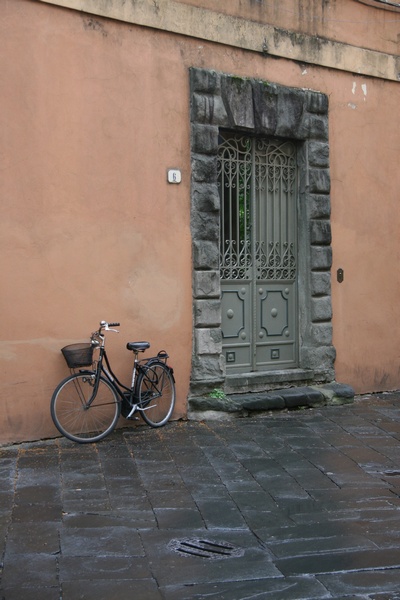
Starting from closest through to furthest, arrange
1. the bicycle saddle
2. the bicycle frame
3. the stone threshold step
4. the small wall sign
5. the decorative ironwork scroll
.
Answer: the bicycle frame, the bicycle saddle, the small wall sign, the stone threshold step, the decorative ironwork scroll

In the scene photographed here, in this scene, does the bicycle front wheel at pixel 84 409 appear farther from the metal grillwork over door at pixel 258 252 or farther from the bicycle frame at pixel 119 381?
the metal grillwork over door at pixel 258 252

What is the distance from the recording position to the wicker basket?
654 cm

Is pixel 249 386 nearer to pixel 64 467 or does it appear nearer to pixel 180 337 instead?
pixel 180 337

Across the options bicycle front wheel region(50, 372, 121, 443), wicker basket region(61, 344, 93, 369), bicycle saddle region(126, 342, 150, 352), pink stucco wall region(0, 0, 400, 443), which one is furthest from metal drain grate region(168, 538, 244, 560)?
bicycle saddle region(126, 342, 150, 352)

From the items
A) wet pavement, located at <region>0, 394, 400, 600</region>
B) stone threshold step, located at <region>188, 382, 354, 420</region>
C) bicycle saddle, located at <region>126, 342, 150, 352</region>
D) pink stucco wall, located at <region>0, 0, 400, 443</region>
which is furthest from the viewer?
stone threshold step, located at <region>188, 382, 354, 420</region>

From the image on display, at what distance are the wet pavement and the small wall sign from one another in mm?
2548

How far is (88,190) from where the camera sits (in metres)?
6.91

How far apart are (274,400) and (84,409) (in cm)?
221

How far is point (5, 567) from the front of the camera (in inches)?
157

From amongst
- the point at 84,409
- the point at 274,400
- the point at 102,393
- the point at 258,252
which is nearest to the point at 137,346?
the point at 102,393

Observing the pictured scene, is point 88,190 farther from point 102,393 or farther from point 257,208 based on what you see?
point 257,208

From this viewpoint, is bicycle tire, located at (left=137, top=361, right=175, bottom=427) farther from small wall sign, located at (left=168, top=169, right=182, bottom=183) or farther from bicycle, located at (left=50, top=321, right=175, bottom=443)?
small wall sign, located at (left=168, top=169, right=182, bottom=183)

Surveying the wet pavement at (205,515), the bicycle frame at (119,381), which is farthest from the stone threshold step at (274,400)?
the bicycle frame at (119,381)

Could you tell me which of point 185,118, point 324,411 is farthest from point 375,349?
point 185,118
